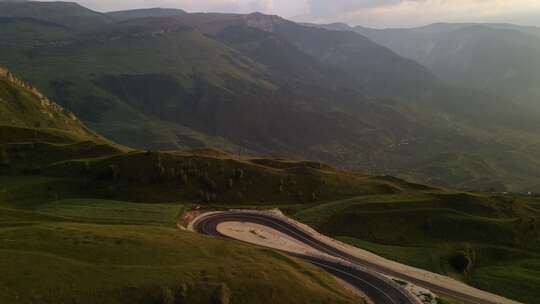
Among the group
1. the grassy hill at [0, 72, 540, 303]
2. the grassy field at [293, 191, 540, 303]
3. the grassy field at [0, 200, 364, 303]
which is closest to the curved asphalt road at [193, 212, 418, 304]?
the grassy hill at [0, 72, 540, 303]

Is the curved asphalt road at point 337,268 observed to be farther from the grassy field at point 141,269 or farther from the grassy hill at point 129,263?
the grassy field at point 141,269

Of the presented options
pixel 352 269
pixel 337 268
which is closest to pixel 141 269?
pixel 337 268

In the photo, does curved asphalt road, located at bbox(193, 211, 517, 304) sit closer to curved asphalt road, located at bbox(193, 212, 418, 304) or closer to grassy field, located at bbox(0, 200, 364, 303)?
curved asphalt road, located at bbox(193, 212, 418, 304)

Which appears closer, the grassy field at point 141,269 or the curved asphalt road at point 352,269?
A: the grassy field at point 141,269

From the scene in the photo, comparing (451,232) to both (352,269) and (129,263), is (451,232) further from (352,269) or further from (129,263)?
(129,263)

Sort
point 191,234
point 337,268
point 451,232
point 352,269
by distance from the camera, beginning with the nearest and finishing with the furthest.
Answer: point 191,234 < point 337,268 < point 352,269 < point 451,232

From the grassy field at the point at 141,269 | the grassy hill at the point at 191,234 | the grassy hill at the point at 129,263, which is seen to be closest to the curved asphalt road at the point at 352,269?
the grassy hill at the point at 129,263

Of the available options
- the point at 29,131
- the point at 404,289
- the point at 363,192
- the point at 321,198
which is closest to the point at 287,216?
the point at 321,198
